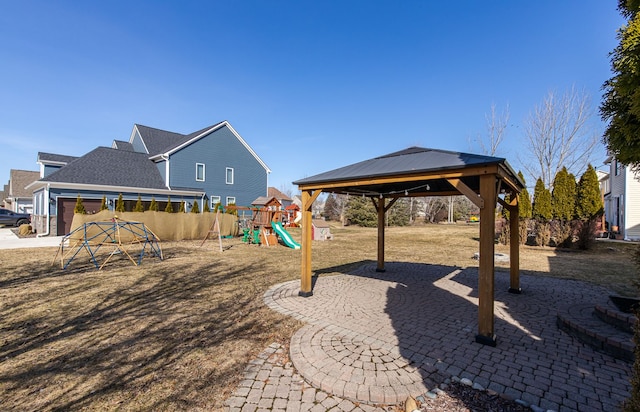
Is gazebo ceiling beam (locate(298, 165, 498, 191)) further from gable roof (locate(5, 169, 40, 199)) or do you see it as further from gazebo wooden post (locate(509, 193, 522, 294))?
gable roof (locate(5, 169, 40, 199))

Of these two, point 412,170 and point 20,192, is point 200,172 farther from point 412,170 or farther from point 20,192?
point 20,192

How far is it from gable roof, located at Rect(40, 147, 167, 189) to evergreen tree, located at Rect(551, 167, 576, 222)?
78.9ft

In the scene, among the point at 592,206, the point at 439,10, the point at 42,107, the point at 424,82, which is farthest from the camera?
the point at 424,82

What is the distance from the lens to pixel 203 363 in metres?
3.28

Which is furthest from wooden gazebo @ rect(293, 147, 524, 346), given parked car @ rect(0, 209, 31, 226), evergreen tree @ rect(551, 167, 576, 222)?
parked car @ rect(0, 209, 31, 226)

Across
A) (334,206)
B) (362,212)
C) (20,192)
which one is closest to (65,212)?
(362,212)

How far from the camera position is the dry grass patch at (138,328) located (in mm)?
2762

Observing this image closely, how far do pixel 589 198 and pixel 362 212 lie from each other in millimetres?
20496

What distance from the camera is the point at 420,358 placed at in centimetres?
334

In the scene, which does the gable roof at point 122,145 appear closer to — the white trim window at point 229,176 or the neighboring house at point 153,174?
the neighboring house at point 153,174

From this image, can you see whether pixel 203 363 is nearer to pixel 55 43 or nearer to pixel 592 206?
pixel 55 43

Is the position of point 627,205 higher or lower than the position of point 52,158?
lower

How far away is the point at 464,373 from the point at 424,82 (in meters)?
15.5

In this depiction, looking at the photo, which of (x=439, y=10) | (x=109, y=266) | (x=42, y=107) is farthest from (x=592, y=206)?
(x=42, y=107)
